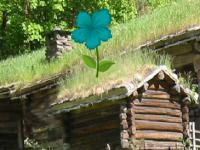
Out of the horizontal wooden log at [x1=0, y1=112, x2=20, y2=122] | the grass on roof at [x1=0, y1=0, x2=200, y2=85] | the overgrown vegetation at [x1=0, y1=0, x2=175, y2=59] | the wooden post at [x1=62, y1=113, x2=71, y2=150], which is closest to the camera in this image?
the wooden post at [x1=62, y1=113, x2=71, y2=150]

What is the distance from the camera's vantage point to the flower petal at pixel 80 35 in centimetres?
123

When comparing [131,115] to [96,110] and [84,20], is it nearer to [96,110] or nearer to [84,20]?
[96,110]

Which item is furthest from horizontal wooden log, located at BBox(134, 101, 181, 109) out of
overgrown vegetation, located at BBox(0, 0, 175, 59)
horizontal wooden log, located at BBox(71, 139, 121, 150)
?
overgrown vegetation, located at BBox(0, 0, 175, 59)

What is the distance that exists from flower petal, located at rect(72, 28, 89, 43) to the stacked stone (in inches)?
550

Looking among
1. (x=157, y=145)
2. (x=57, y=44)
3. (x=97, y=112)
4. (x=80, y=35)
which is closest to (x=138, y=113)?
(x=157, y=145)

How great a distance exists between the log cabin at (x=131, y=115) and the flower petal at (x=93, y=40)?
780 cm

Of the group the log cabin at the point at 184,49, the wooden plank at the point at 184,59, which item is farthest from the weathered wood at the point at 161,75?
the wooden plank at the point at 184,59

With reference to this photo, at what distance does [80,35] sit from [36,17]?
2696cm

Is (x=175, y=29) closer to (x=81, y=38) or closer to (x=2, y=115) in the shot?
(x=2, y=115)

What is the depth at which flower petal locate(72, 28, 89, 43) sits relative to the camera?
4.04 feet

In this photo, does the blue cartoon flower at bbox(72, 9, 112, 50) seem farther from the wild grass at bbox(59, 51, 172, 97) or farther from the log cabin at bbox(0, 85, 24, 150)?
the log cabin at bbox(0, 85, 24, 150)

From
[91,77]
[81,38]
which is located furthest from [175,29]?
[81,38]

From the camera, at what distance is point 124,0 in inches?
1137

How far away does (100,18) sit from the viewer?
1223 mm
